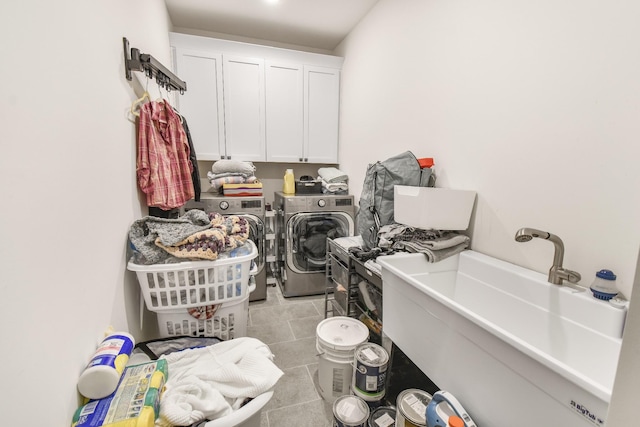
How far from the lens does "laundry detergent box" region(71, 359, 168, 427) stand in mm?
746

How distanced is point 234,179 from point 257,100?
0.96 metres

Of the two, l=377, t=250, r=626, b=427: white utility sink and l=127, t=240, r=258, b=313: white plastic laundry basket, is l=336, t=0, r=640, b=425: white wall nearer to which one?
l=377, t=250, r=626, b=427: white utility sink

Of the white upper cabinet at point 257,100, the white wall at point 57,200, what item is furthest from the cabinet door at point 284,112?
the white wall at point 57,200

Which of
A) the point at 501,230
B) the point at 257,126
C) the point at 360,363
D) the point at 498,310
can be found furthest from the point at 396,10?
the point at 360,363

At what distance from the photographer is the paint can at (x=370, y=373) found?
132 centimetres

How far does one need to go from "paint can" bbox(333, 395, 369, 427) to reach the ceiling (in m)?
2.97

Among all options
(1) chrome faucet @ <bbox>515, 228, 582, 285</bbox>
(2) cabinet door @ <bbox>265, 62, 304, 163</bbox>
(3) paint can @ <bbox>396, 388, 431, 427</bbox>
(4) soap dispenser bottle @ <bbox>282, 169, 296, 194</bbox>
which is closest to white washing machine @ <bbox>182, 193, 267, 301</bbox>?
(4) soap dispenser bottle @ <bbox>282, 169, 296, 194</bbox>

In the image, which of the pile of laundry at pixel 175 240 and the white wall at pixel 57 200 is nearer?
the white wall at pixel 57 200

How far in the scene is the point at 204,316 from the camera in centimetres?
133

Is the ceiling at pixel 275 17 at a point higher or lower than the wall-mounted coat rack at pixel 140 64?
higher

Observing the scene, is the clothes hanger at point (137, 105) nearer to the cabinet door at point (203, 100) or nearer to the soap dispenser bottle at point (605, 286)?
the cabinet door at point (203, 100)

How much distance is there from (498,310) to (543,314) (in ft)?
0.65

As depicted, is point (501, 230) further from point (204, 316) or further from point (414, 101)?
point (204, 316)

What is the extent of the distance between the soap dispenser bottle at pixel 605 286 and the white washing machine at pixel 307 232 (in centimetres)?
201
